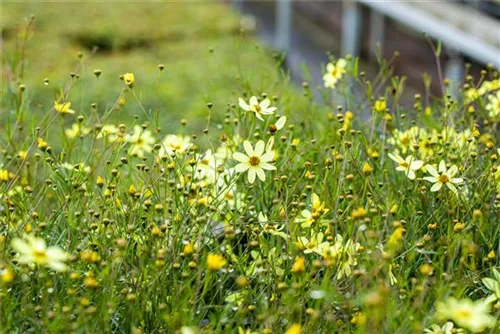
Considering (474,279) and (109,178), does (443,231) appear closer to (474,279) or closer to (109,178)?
(474,279)

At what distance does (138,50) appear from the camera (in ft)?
30.6

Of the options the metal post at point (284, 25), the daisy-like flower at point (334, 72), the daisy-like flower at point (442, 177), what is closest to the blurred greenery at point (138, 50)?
the metal post at point (284, 25)

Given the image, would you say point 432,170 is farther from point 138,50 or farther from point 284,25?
point 284,25

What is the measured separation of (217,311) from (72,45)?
305 inches

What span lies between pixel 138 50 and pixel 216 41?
79 centimetres

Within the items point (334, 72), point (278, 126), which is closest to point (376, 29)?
point (334, 72)

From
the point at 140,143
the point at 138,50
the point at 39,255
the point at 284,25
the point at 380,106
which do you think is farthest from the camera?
the point at 284,25

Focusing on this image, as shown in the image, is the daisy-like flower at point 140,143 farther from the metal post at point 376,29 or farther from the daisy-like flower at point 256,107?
the metal post at point 376,29

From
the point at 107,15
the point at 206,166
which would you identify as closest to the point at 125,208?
the point at 206,166

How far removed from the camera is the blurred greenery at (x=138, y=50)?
712 cm

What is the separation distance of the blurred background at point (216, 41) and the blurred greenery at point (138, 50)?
14mm

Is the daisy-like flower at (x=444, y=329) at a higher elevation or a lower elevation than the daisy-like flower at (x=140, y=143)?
higher

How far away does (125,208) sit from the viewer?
2.22 m

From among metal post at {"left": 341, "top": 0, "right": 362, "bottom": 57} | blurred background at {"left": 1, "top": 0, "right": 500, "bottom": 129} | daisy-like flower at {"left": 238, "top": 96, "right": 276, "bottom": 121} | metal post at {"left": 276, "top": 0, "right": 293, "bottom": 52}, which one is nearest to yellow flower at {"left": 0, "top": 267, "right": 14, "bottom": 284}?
daisy-like flower at {"left": 238, "top": 96, "right": 276, "bottom": 121}
